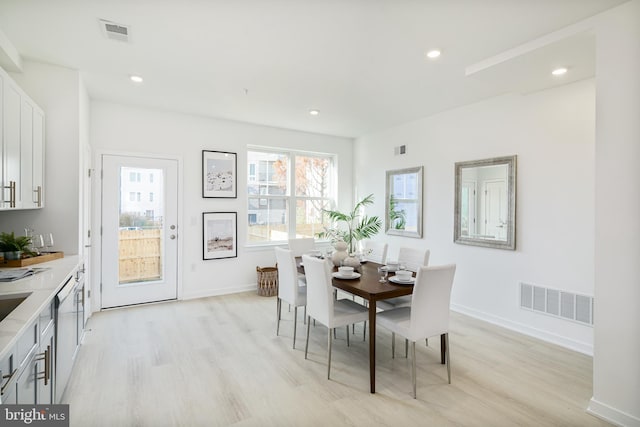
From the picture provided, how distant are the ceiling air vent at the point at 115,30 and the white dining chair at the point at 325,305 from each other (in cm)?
225

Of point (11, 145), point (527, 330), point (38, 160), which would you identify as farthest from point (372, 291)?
point (38, 160)

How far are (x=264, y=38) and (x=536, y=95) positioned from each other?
2.88m

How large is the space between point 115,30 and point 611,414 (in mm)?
4340

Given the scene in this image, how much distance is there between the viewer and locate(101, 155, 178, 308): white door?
425 centimetres

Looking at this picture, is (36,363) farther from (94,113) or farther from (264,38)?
(94,113)

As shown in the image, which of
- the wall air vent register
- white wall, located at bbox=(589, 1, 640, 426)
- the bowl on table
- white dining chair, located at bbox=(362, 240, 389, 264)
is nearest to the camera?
white wall, located at bbox=(589, 1, 640, 426)

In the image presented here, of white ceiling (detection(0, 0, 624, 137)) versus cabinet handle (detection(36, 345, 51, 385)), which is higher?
white ceiling (detection(0, 0, 624, 137))

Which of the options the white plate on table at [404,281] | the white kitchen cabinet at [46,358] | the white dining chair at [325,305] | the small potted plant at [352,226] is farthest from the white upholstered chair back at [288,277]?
the small potted plant at [352,226]

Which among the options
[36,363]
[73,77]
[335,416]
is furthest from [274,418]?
[73,77]

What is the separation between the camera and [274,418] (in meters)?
2.14

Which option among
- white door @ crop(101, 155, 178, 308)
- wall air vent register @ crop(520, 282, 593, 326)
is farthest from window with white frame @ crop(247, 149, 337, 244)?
wall air vent register @ crop(520, 282, 593, 326)

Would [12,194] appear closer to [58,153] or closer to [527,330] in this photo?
[58,153]

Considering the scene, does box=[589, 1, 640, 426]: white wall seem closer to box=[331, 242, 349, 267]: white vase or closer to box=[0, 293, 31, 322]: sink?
box=[331, 242, 349, 267]: white vase

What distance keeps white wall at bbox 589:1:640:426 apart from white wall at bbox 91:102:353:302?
168 inches
